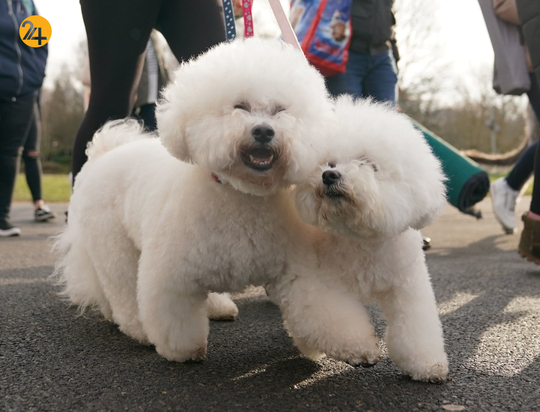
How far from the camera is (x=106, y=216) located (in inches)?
96.5

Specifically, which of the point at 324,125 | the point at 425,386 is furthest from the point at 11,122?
the point at 425,386

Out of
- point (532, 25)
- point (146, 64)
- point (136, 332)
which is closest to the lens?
point (136, 332)

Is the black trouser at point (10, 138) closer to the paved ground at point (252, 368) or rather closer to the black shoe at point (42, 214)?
the black shoe at point (42, 214)

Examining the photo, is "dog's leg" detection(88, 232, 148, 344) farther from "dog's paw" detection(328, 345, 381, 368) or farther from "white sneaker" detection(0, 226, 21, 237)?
"white sneaker" detection(0, 226, 21, 237)

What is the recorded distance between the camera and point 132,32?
2836 mm

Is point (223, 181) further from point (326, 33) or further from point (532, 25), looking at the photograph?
point (532, 25)

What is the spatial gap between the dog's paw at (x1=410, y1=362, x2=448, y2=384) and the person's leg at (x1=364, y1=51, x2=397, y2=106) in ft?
7.45

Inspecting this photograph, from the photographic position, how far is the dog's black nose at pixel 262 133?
1.76 meters

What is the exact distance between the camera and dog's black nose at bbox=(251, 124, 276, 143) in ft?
5.78

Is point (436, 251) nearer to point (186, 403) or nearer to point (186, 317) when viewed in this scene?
point (186, 317)

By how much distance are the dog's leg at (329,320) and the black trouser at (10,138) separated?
4550 millimetres

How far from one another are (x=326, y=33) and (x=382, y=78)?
505 mm

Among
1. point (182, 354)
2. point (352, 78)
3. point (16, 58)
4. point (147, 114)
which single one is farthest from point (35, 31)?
point (182, 354)

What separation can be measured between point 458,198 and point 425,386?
2848 millimetres
